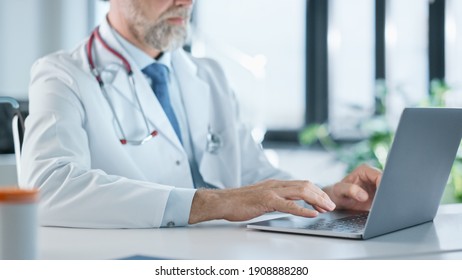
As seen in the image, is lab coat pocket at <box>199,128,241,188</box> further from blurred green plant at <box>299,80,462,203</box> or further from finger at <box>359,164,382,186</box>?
blurred green plant at <box>299,80,462,203</box>

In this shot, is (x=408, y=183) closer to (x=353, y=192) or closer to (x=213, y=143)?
(x=353, y=192)

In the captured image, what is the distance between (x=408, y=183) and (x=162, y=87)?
2.89 feet

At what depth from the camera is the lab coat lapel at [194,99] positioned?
1.92 metres

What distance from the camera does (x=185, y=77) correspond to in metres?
2.01

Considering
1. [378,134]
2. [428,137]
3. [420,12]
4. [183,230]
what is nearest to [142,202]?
[183,230]

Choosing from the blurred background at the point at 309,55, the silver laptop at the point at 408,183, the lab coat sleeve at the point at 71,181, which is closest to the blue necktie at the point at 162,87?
the lab coat sleeve at the point at 71,181

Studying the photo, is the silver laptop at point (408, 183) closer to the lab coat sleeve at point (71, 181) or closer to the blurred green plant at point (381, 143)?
the lab coat sleeve at point (71, 181)

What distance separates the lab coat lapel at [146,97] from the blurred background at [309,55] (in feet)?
6.78

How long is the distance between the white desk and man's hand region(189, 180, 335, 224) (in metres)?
0.03

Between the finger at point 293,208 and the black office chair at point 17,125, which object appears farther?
the black office chair at point 17,125

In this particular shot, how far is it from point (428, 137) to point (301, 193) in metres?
0.24

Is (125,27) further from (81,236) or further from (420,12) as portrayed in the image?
(420,12)

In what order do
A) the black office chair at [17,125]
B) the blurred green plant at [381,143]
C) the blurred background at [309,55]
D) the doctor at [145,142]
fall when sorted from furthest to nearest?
the blurred background at [309,55] < the blurred green plant at [381,143] < the black office chair at [17,125] < the doctor at [145,142]

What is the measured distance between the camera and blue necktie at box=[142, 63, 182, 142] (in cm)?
188
